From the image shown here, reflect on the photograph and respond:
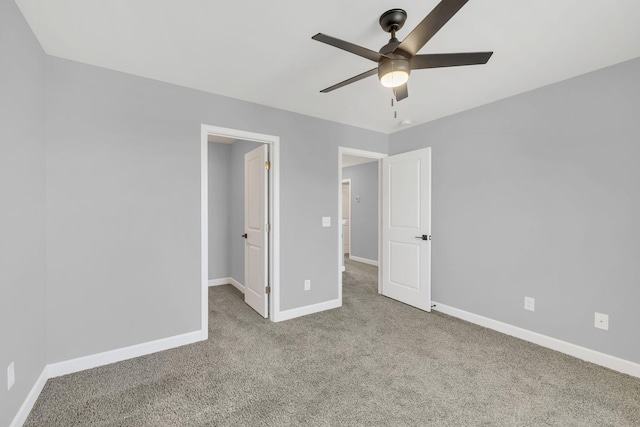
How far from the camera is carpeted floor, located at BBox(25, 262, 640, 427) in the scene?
176 cm

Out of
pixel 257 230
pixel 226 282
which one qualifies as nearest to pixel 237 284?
pixel 226 282

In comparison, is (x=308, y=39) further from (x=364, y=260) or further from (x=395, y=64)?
(x=364, y=260)

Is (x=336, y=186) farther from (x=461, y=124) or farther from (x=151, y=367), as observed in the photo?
(x=151, y=367)

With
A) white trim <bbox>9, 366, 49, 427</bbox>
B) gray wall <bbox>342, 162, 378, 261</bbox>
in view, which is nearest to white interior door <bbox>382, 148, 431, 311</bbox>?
gray wall <bbox>342, 162, 378, 261</bbox>

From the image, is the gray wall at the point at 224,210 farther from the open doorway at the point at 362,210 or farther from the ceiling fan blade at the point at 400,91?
the ceiling fan blade at the point at 400,91

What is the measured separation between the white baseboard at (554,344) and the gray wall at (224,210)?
10.9ft

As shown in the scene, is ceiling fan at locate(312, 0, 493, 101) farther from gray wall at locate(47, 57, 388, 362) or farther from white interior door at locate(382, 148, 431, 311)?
white interior door at locate(382, 148, 431, 311)

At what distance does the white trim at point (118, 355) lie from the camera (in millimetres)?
2197

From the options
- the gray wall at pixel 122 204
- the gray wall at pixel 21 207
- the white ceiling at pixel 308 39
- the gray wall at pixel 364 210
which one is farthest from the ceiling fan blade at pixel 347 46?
the gray wall at pixel 364 210

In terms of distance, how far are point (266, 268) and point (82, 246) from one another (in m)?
1.71

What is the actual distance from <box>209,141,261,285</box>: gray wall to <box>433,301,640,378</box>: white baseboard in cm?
332

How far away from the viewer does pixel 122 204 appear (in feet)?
7.97

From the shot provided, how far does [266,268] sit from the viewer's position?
132 inches

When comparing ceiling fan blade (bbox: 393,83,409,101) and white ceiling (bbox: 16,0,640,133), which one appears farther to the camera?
ceiling fan blade (bbox: 393,83,409,101)
